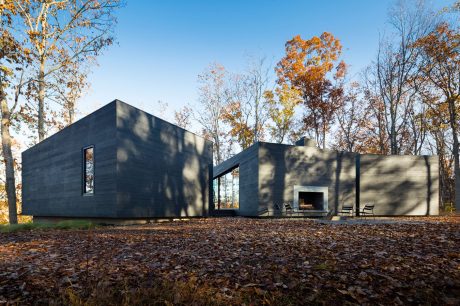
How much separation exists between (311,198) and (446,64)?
12.5 metres

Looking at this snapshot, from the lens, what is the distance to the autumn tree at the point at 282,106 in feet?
81.8

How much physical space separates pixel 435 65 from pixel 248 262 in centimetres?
2123

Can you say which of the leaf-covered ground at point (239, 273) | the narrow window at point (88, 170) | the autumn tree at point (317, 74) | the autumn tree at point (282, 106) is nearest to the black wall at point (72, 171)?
the narrow window at point (88, 170)

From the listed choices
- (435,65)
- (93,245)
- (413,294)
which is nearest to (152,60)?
(93,245)

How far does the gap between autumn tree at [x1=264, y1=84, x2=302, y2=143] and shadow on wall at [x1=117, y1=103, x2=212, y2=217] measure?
32.9ft

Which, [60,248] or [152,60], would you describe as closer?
[60,248]

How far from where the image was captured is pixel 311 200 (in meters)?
18.2

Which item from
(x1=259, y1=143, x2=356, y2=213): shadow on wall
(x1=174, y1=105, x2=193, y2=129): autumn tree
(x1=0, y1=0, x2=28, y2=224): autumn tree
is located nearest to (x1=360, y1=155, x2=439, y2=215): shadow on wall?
(x1=259, y1=143, x2=356, y2=213): shadow on wall

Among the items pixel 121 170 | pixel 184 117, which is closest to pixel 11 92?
pixel 121 170

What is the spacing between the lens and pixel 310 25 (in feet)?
79.7

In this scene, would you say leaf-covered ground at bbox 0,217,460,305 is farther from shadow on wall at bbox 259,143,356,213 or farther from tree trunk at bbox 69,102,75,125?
tree trunk at bbox 69,102,75,125

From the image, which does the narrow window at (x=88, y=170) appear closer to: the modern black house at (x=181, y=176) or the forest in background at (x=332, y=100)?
the modern black house at (x=181, y=176)

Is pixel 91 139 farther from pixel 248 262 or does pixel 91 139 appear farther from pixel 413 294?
pixel 413 294

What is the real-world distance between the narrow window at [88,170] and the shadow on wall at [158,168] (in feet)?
6.52
